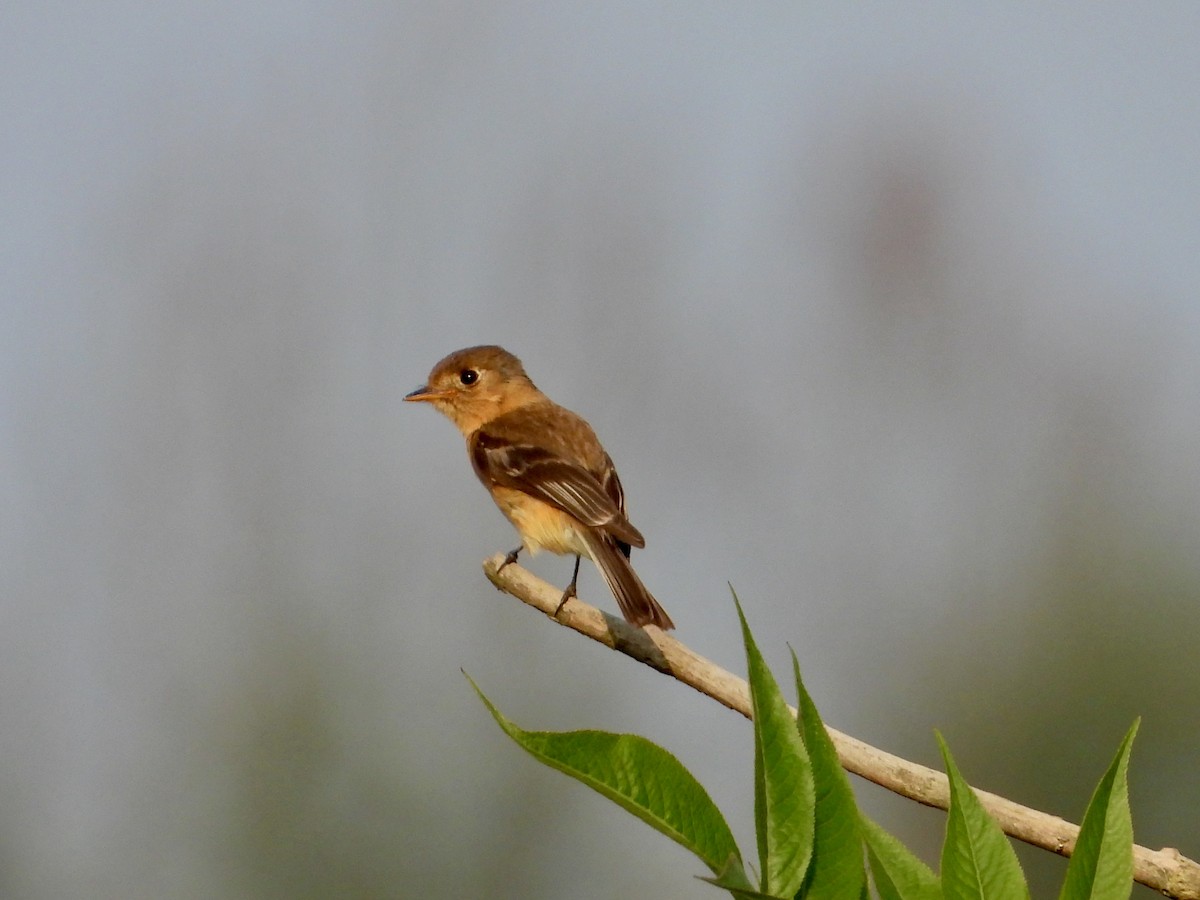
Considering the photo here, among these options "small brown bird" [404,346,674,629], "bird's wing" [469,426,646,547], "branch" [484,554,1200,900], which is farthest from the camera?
"bird's wing" [469,426,646,547]

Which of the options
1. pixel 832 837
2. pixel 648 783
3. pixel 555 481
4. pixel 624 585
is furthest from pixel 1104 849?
pixel 555 481

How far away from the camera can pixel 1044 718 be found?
13.1 m

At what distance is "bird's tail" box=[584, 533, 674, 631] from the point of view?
4.27m

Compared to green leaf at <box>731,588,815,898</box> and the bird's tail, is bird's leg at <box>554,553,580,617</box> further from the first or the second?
green leaf at <box>731,588,815,898</box>

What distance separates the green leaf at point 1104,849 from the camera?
1.23 m

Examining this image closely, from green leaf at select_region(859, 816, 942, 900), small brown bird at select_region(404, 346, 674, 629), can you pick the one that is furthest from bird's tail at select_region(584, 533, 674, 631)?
green leaf at select_region(859, 816, 942, 900)

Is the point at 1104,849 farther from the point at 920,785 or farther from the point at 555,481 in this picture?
the point at 555,481

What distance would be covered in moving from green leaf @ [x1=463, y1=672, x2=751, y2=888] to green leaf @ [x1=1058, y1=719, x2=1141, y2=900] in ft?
0.96

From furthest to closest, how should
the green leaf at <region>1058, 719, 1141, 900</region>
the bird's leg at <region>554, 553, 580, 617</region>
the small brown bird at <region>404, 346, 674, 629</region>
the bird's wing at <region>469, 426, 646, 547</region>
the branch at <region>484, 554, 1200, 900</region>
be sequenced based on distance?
the bird's wing at <region>469, 426, 646, 547</region>
the small brown bird at <region>404, 346, 674, 629</region>
the bird's leg at <region>554, 553, 580, 617</region>
the branch at <region>484, 554, 1200, 900</region>
the green leaf at <region>1058, 719, 1141, 900</region>

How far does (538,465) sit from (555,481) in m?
0.24

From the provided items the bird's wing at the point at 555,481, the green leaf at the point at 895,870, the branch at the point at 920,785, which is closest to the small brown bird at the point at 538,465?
the bird's wing at the point at 555,481

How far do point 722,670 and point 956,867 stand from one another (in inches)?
69.7

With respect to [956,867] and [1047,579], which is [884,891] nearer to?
[956,867]

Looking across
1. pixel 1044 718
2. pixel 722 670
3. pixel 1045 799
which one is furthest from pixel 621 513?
pixel 1044 718
